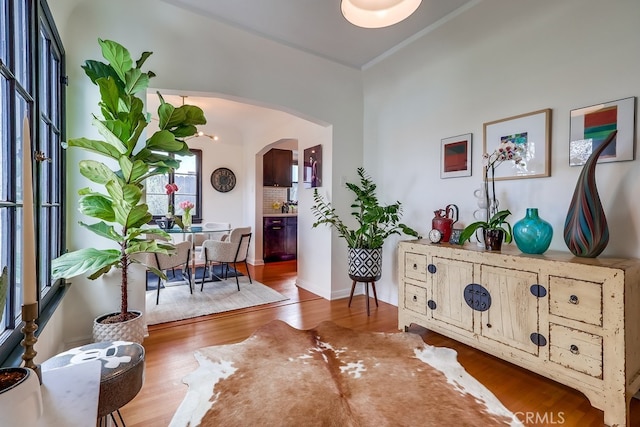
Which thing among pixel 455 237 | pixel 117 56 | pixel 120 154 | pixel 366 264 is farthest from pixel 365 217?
pixel 117 56

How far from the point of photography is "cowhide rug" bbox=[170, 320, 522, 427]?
164 centimetres

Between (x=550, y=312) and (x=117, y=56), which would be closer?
(x=550, y=312)

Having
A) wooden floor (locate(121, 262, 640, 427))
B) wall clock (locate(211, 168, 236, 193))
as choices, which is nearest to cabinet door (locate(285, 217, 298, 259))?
wall clock (locate(211, 168, 236, 193))

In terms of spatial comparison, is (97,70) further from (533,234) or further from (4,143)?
(533,234)

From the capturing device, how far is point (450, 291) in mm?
2459

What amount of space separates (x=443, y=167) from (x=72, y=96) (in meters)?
3.36

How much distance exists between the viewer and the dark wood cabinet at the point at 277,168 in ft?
20.5

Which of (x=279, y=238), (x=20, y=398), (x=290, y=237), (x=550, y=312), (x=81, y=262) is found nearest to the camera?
(x=20, y=398)

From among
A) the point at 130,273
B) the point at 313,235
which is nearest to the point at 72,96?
the point at 130,273

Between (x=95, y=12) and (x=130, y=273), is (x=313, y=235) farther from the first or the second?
(x=95, y=12)

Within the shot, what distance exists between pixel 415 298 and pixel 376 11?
89.3 inches

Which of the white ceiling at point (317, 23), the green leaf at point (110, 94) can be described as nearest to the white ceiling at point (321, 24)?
the white ceiling at point (317, 23)

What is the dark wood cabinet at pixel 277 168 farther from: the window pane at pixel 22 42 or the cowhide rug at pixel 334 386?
the window pane at pixel 22 42
